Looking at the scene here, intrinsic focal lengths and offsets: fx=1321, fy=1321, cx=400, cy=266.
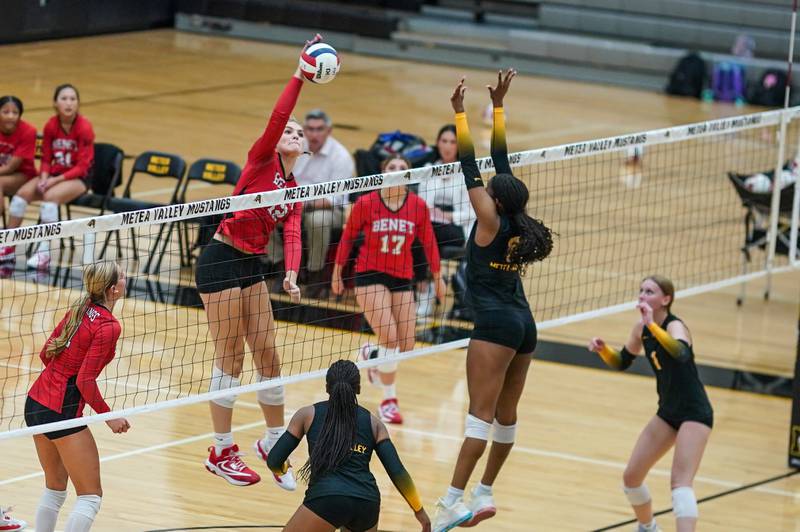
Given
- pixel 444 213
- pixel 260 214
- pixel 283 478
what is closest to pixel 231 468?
pixel 283 478

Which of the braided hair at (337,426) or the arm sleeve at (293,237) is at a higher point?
the arm sleeve at (293,237)

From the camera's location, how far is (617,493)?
9508mm

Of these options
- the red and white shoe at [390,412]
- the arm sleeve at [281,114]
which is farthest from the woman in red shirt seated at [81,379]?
the red and white shoe at [390,412]

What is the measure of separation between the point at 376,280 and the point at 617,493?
2463 millimetres

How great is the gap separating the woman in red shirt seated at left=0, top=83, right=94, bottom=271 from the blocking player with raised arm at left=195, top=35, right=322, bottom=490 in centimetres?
593

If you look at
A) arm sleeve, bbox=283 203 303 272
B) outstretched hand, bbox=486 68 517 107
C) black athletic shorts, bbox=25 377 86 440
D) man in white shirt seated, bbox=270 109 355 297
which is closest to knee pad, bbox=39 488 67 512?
black athletic shorts, bbox=25 377 86 440

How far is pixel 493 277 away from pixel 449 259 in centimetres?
420

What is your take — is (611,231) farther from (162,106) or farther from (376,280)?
(162,106)

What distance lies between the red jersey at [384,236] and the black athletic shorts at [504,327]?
2.70 meters

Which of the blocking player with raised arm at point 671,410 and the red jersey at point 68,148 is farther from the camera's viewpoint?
the red jersey at point 68,148

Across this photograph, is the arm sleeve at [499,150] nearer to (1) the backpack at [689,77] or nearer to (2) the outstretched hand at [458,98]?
(2) the outstretched hand at [458,98]

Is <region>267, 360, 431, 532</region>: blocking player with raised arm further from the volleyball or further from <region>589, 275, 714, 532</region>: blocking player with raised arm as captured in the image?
<region>589, 275, 714, 532</region>: blocking player with raised arm

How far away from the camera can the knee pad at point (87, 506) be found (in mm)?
7105

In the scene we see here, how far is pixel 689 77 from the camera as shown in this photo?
83.9ft
